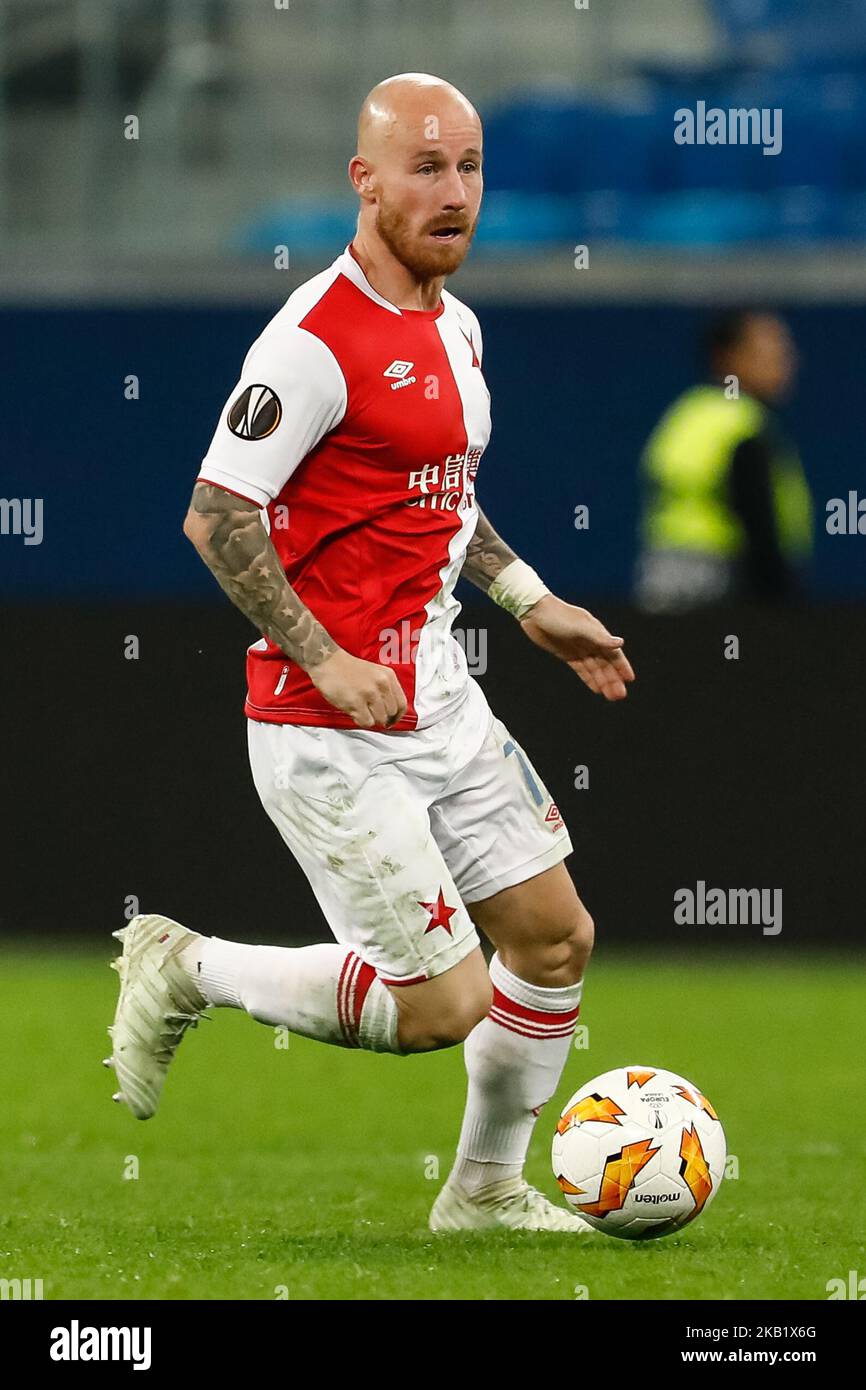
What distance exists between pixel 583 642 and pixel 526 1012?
0.88m

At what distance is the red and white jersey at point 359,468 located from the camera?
5.20 m

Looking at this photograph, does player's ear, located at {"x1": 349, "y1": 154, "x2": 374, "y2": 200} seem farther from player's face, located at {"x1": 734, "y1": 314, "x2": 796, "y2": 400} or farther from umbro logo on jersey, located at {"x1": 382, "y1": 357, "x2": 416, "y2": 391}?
player's face, located at {"x1": 734, "y1": 314, "x2": 796, "y2": 400}

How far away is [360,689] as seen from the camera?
202 inches

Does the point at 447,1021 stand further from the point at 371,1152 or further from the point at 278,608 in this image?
the point at 371,1152

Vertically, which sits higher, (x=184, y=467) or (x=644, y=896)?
A: (x=184, y=467)

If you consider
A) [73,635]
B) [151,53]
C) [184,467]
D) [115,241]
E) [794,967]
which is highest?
[151,53]

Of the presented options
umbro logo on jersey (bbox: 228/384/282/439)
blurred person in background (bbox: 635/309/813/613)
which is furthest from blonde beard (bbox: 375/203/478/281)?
blurred person in background (bbox: 635/309/813/613)

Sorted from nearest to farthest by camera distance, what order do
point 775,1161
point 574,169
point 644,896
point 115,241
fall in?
point 775,1161
point 644,896
point 115,241
point 574,169

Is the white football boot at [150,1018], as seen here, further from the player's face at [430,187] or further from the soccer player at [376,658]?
the player's face at [430,187]

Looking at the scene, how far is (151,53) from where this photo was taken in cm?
1377

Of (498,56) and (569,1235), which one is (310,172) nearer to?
(498,56)

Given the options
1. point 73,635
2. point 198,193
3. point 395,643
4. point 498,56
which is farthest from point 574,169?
point 395,643

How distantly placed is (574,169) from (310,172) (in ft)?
5.57

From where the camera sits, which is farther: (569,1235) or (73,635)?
(73,635)
